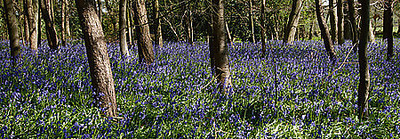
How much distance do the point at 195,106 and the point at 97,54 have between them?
1.46 meters

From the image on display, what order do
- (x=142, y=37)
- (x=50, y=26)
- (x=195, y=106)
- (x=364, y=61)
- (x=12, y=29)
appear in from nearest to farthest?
(x=364, y=61) < (x=195, y=106) < (x=12, y=29) < (x=142, y=37) < (x=50, y=26)

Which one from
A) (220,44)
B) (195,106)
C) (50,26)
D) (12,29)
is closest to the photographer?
(195,106)

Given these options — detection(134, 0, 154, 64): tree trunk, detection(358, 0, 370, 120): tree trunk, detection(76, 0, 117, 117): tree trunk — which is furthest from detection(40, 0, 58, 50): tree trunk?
detection(358, 0, 370, 120): tree trunk

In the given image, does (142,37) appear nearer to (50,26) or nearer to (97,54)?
(97,54)

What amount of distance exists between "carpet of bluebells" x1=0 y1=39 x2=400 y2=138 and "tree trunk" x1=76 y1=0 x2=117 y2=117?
228 mm

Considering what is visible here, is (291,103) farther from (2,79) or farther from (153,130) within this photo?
(2,79)

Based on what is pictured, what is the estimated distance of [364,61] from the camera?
366 centimetres

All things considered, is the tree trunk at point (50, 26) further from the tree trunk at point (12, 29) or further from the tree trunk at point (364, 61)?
the tree trunk at point (364, 61)

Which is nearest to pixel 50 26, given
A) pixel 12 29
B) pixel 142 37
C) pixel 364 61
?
pixel 12 29

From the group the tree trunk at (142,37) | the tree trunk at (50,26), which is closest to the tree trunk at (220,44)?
the tree trunk at (142,37)

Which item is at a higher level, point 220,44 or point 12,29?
point 12,29

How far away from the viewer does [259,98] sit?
15.3ft

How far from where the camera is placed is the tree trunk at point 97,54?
3.64 m

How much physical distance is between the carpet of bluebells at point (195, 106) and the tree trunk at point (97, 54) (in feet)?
0.75
